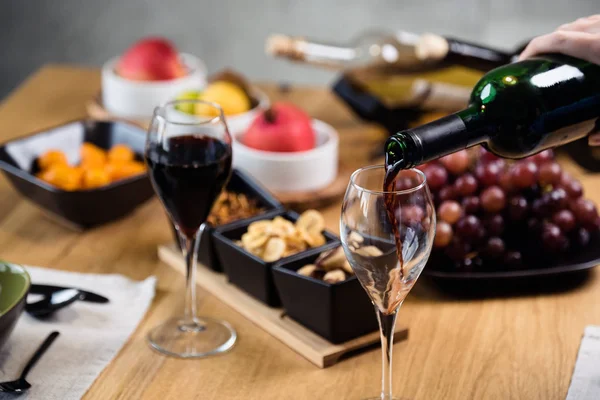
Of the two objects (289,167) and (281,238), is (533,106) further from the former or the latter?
(289,167)

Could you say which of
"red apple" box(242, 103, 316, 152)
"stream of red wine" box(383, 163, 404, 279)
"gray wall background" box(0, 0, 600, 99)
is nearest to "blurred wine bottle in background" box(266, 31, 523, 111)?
"red apple" box(242, 103, 316, 152)

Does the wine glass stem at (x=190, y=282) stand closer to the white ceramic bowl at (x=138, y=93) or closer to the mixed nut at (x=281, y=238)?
the mixed nut at (x=281, y=238)

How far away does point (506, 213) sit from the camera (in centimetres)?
121

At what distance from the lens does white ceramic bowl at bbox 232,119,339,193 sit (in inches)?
56.5

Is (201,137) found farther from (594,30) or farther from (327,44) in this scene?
(327,44)

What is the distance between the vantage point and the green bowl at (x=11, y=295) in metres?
0.89

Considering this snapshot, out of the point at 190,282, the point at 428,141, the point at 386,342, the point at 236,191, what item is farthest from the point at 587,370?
the point at 236,191

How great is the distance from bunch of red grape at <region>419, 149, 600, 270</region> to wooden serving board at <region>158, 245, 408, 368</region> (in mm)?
190

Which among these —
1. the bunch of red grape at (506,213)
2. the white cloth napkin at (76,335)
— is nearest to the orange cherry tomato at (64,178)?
the white cloth napkin at (76,335)

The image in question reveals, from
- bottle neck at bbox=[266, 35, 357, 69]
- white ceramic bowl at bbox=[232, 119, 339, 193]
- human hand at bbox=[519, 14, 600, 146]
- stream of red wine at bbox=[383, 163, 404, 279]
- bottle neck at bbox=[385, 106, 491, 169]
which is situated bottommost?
white ceramic bowl at bbox=[232, 119, 339, 193]

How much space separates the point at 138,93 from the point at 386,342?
106cm

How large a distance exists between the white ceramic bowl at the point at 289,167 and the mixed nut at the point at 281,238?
0.30 m

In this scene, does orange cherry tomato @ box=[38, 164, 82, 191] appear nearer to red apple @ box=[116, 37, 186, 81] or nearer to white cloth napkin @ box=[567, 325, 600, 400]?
red apple @ box=[116, 37, 186, 81]

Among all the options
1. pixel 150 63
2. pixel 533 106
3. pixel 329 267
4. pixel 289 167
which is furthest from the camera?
pixel 150 63
